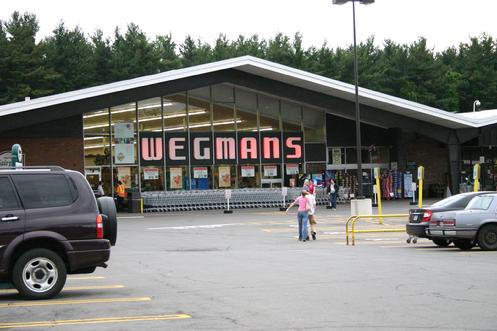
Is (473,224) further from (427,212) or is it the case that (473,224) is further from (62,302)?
(62,302)

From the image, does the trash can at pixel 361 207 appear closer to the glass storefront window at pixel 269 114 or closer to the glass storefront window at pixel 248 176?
the glass storefront window at pixel 248 176

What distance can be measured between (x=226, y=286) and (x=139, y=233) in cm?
1554

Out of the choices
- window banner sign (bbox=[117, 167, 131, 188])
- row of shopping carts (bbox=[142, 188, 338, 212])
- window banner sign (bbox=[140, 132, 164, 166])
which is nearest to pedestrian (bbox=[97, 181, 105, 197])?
window banner sign (bbox=[117, 167, 131, 188])

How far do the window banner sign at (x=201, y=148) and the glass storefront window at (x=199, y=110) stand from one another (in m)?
0.35

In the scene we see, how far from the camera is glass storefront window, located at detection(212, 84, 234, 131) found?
46.2 meters

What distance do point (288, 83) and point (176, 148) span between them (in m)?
7.51

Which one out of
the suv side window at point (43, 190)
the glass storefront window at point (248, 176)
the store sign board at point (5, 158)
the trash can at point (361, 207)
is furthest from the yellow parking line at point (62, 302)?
the glass storefront window at point (248, 176)

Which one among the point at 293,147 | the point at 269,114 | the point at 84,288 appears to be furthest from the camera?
the point at 293,147

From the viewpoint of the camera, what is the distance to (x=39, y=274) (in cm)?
1148

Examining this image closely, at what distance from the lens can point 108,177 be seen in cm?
4391

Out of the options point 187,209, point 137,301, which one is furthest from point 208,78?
point 137,301

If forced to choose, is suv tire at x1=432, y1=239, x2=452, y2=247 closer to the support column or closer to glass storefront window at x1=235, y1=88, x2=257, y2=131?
the support column

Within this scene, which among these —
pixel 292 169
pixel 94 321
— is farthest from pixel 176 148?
pixel 94 321

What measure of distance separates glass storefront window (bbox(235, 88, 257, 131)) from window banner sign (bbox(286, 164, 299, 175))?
322 cm
